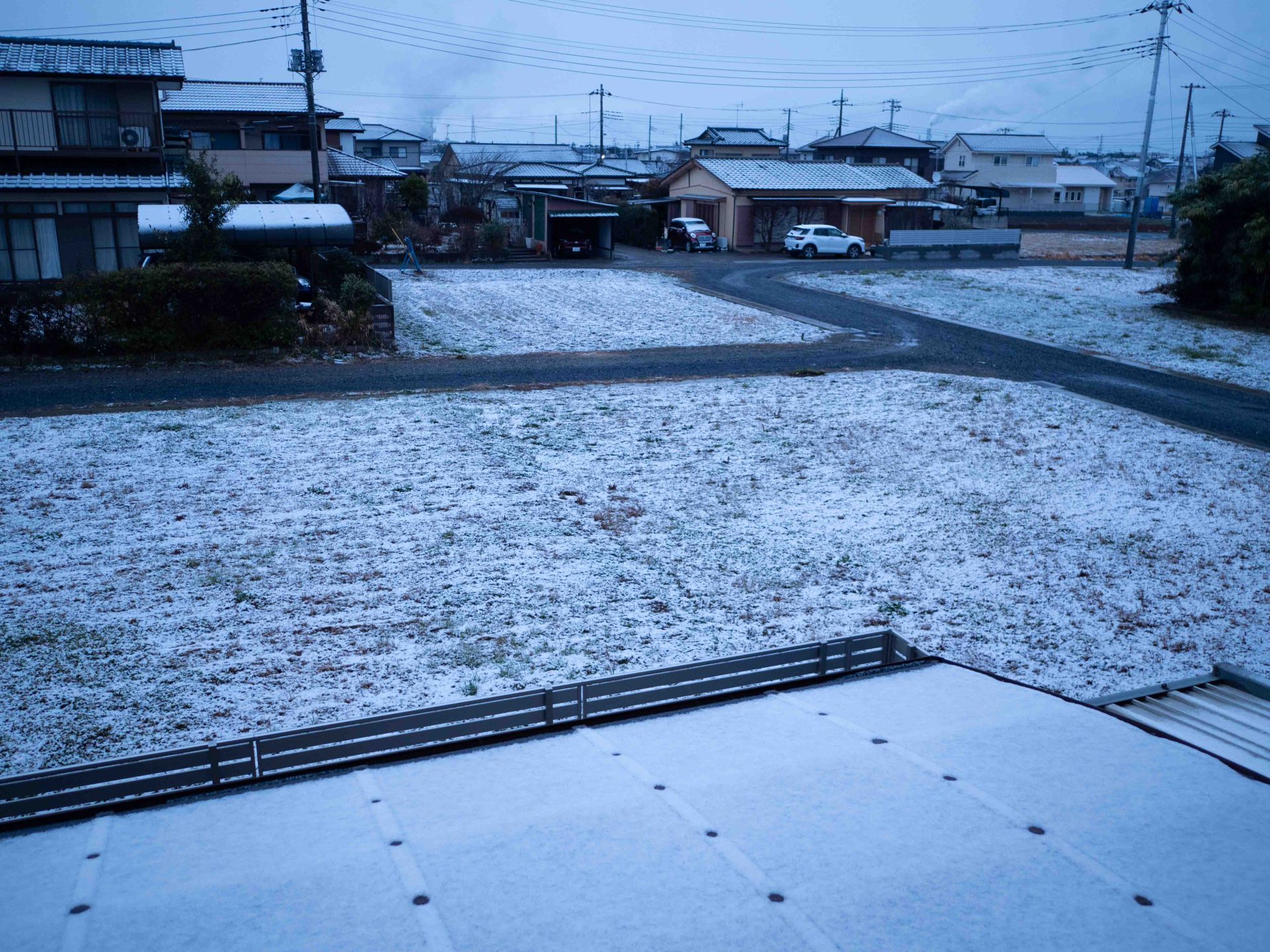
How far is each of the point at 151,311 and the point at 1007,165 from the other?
6200 centimetres

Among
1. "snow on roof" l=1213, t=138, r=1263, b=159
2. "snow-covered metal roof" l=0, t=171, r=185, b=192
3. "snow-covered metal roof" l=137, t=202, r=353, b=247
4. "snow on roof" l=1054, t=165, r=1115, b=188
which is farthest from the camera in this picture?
"snow on roof" l=1054, t=165, r=1115, b=188

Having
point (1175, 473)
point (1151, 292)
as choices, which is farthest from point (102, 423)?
point (1151, 292)

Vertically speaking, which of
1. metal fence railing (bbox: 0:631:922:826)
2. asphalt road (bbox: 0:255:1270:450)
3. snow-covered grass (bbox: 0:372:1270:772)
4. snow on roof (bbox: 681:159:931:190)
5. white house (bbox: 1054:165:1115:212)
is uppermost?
white house (bbox: 1054:165:1115:212)

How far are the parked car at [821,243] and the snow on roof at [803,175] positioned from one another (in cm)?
376

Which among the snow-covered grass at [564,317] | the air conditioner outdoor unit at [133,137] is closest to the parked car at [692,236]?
the snow-covered grass at [564,317]

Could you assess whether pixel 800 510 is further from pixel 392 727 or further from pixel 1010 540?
pixel 392 727

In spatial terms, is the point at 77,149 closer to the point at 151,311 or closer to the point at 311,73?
the point at 311,73

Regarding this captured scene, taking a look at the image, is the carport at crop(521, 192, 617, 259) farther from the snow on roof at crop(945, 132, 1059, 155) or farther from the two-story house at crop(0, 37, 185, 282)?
the snow on roof at crop(945, 132, 1059, 155)

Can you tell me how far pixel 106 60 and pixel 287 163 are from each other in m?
10.6

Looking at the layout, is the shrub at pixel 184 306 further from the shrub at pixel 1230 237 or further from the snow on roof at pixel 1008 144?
the snow on roof at pixel 1008 144

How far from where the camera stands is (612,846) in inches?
109

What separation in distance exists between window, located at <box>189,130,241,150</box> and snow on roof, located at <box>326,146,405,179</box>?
3.26 meters

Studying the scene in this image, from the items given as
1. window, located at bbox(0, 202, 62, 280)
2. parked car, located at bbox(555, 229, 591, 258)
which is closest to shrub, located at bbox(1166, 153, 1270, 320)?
parked car, located at bbox(555, 229, 591, 258)

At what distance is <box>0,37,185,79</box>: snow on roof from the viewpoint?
2291 cm
